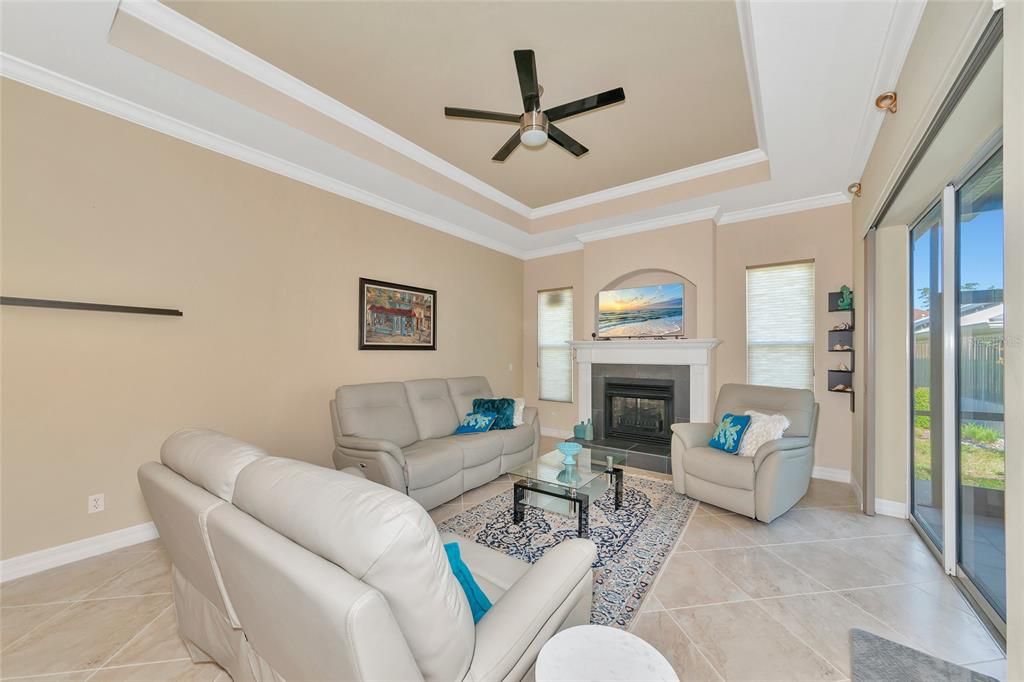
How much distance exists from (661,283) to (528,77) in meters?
3.44

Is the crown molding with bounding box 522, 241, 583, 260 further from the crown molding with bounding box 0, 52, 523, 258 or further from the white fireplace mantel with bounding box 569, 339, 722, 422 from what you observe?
the crown molding with bounding box 0, 52, 523, 258

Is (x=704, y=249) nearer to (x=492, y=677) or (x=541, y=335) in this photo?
(x=541, y=335)

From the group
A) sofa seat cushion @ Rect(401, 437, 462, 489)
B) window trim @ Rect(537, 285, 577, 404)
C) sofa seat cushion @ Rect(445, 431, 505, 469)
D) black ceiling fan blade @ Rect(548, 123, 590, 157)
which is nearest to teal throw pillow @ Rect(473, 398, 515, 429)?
sofa seat cushion @ Rect(445, 431, 505, 469)

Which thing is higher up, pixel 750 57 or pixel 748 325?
pixel 750 57

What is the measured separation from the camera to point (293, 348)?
3.55 m

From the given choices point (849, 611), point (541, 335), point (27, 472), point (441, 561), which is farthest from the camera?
point (541, 335)

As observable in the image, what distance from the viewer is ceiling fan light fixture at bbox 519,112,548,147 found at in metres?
2.54

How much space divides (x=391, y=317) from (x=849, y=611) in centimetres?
412

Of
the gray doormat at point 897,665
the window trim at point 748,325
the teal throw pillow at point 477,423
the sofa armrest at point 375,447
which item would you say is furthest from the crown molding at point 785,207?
the sofa armrest at point 375,447

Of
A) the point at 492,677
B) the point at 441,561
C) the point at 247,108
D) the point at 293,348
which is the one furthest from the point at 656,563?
the point at 247,108

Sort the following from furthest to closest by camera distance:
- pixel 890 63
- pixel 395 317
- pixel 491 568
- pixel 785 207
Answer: pixel 395 317, pixel 785 207, pixel 890 63, pixel 491 568

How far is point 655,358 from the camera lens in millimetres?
4902

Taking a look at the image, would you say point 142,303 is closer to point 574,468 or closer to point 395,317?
point 395,317

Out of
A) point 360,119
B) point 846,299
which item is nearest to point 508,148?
point 360,119
